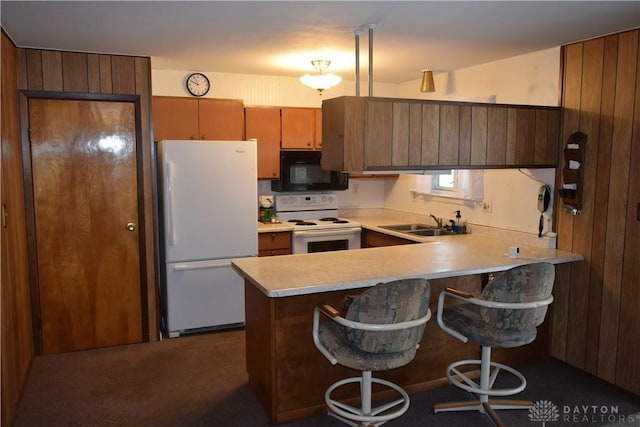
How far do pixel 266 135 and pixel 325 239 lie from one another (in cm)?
116

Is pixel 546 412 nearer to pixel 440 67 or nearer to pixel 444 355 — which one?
pixel 444 355

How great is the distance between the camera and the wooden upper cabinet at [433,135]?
3164 millimetres

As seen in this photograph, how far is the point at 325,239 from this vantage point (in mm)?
4953

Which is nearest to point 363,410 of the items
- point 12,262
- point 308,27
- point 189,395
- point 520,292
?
point 520,292

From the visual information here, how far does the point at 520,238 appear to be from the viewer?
158 inches

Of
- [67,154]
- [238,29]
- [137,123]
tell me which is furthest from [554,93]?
[67,154]

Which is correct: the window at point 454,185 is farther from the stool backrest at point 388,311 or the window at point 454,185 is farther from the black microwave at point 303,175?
the stool backrest at point 388,311

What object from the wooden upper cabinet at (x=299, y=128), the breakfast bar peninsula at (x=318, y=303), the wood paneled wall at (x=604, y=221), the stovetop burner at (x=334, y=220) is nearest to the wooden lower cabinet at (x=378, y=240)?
the stovetop burner at (x=334, y=220)

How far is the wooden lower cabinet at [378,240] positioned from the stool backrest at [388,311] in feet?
6.62

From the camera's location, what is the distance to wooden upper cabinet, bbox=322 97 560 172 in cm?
316

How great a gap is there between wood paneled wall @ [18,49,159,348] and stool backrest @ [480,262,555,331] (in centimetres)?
273

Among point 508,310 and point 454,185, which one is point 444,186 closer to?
point 454,185

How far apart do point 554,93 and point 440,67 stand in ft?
3.58

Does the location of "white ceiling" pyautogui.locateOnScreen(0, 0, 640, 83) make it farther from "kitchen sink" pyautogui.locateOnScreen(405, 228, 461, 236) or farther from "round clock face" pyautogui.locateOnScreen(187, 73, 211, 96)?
"kitchen sink" pyautogui.locateOnScreen(405, 228, 461, 236)
